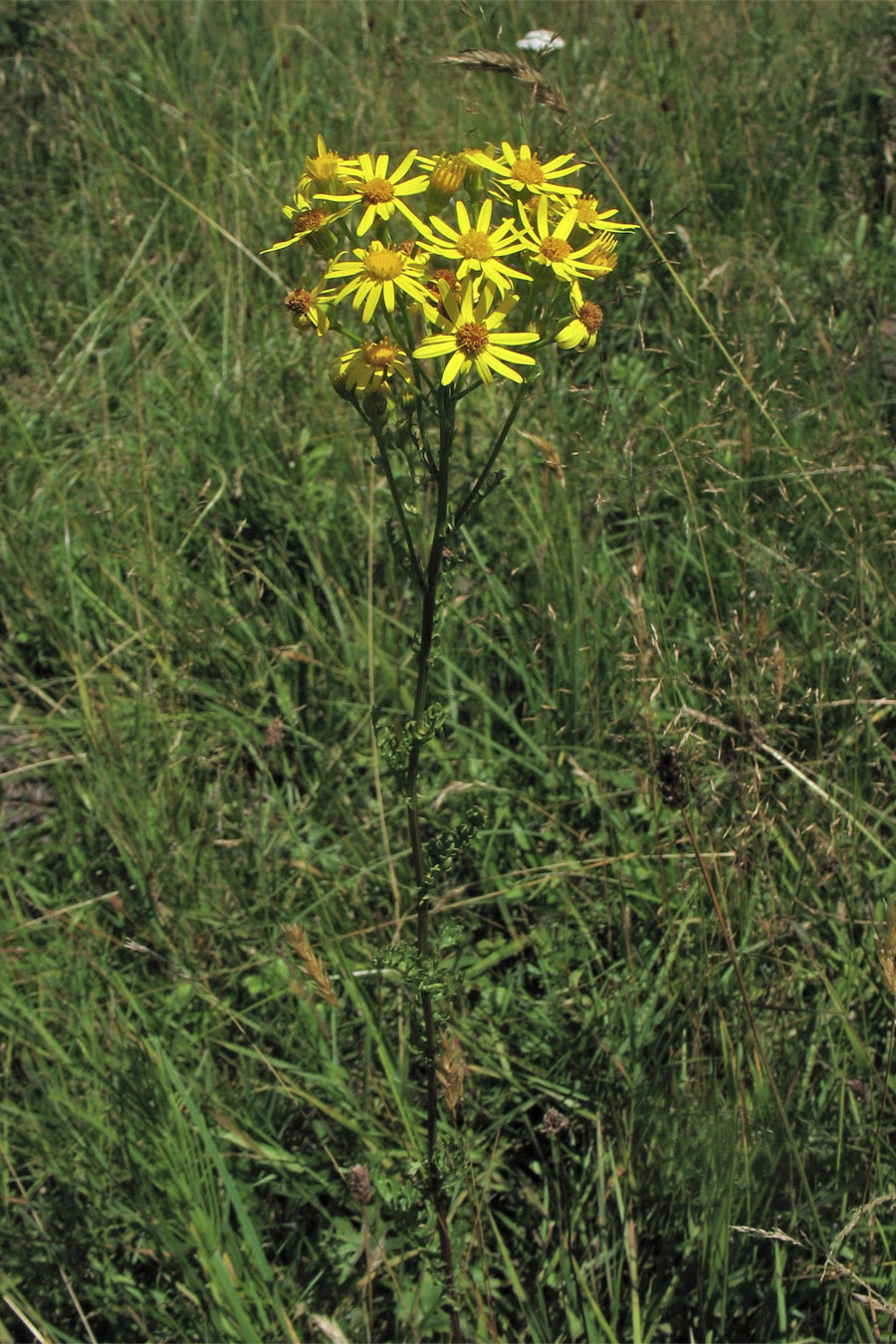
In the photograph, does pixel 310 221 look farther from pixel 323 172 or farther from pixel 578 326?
pixel 578 326

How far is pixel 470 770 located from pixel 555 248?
1314mm

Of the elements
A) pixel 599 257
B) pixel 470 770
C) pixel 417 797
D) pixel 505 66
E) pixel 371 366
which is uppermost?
pixel 505 66

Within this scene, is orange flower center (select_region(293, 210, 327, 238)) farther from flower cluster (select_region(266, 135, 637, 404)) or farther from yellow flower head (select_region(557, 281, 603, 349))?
yellow flower head (select_region(557, 281, 603, 349))

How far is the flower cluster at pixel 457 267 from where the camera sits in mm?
1140

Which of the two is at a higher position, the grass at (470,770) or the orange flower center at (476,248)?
the orange flower center at (476,248)

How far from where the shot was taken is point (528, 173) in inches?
49.1

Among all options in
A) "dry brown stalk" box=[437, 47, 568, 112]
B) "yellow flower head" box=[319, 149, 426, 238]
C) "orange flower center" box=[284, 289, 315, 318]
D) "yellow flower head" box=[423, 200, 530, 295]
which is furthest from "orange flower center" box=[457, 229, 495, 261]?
"dry brown stalk" box=[437, 47, 568, 112]

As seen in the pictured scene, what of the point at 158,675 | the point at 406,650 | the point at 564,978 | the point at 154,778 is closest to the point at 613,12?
the point at 406,650

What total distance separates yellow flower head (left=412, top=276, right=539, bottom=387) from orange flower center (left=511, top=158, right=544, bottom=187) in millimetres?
195

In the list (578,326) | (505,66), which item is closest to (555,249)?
(578,326)

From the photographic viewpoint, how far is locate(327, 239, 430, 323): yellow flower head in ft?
3.79

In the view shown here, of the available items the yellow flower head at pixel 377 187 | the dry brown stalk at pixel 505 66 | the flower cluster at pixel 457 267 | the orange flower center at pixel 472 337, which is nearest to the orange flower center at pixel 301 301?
the flower cluster at pixel 457 267

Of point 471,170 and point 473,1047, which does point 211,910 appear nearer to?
point 473,1047

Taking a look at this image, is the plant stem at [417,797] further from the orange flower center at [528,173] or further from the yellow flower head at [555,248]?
the orange flower center at [528,173]
